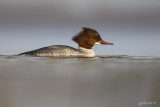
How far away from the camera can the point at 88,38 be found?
10.5ft

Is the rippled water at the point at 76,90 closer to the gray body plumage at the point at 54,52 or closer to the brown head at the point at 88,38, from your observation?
the gray body plumage at the point at 54,52

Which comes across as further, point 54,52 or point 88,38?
point 88,38

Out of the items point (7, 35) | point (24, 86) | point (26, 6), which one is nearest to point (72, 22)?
point (26, 6)

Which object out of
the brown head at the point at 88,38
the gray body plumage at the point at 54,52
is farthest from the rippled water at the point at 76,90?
the brown head at the point at 88,38

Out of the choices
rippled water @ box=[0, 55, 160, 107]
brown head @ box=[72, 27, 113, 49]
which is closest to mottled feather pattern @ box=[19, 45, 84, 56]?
brown head @ box=[72, 27, 113, 49]

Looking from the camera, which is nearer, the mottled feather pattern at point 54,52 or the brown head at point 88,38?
the mottled feather pattern at point 54,52

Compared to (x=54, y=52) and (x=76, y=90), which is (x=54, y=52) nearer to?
(x=54, y=52)

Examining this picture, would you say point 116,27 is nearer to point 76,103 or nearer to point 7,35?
point 7,35

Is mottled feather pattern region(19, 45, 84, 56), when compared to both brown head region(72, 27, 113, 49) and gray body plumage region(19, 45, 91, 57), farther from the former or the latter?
brown head region(72, 27, 113, 49)

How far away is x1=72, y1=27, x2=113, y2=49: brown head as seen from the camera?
10.1 ft

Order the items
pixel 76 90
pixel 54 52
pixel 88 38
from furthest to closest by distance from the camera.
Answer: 1. pixel 88 38
2. pixel 54 52
3. pixel 76 90

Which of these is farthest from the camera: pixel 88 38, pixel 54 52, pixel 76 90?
pixel 88 38

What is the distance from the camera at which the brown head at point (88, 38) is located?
122 inches

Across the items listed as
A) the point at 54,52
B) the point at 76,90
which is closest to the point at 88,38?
the point at 54,52
